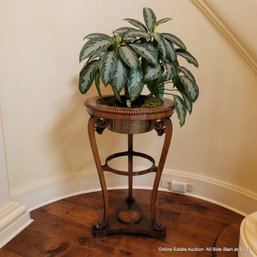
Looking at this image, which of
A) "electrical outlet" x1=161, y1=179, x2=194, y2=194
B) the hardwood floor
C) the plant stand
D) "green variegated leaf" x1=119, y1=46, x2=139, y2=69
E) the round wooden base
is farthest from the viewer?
"electrical outlet" x1=161, y1=179, x2=194, y2=194

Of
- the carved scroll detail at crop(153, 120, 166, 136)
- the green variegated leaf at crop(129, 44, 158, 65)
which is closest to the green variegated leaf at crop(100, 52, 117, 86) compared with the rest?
the green variegated leaf at crop(129, 44, 158, 65)

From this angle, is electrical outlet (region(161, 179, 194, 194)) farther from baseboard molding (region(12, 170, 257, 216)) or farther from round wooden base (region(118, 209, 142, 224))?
round wooden base (region(118, 209, 142, 224))

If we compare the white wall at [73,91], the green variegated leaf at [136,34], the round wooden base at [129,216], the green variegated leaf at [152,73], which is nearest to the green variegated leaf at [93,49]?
the green variegated leaf at [136,34]

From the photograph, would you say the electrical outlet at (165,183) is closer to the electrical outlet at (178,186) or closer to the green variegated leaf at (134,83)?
the electrical outlet at (178,186)

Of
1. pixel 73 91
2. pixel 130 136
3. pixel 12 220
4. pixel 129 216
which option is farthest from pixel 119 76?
pixel 12 220

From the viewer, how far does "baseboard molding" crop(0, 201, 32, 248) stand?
5.07 feet

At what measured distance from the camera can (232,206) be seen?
188cm

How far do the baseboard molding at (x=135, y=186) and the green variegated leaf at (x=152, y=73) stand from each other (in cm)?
101

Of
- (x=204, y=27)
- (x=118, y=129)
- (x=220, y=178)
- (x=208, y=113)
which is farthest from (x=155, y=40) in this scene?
(x=220, y=178)

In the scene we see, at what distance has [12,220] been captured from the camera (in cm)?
160

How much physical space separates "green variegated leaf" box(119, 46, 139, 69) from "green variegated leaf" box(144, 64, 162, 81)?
3.0 inches

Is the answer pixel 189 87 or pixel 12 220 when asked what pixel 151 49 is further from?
pixel 12 220

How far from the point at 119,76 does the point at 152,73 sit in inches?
6.3

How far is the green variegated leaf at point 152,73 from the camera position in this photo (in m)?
1.25
